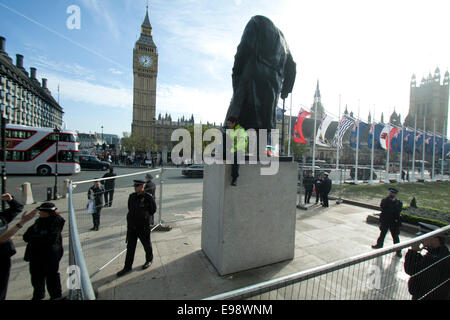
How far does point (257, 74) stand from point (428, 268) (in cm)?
385

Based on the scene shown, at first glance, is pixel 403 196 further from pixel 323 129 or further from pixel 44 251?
pixel 44 251

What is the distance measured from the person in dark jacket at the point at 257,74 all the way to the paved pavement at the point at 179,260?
2776mm

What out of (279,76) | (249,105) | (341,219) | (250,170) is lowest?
(341,219)

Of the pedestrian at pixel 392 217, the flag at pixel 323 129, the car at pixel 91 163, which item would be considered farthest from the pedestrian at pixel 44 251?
the car at pixel 91 163

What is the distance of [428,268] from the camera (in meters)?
2.81

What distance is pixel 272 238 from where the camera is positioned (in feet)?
13.7

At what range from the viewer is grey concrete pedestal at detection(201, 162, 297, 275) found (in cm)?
376

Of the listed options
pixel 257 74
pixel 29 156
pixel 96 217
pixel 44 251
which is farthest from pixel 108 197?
pixel 29 156

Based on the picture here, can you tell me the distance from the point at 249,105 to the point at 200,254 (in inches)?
128

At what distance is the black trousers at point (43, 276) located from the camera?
323cm

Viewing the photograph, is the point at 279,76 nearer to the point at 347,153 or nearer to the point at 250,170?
the point at 250,170

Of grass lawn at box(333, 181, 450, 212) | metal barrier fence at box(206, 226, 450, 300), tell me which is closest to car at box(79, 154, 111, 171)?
grass lawn at box(333, 181, 450, 212)

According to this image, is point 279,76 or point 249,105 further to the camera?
point 279,76
